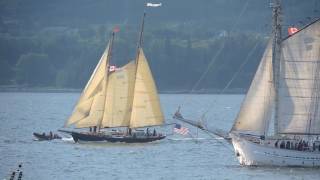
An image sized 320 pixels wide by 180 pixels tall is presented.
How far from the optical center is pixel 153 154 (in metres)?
122

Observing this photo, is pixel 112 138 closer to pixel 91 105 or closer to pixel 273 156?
pixel 91 105

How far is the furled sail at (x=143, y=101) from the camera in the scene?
135 meters

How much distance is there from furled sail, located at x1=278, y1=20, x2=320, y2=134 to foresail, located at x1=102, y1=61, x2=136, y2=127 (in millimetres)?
29959

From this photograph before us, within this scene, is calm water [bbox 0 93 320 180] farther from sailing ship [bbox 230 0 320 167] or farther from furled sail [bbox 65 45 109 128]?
sailing ship [bbox 230 0 320 167]

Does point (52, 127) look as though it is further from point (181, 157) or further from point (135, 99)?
point (181, 157)

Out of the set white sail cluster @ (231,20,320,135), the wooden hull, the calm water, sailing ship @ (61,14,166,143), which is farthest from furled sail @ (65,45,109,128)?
the wooden hull

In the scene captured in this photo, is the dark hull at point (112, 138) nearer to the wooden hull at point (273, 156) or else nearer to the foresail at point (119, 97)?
the foresail at point (119, 97)

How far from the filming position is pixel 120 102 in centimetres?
13562

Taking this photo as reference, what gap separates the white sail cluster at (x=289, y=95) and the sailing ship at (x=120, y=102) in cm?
2733

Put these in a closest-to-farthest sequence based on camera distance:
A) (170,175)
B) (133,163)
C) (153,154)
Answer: (170,175) → (133,163) → (153,154)

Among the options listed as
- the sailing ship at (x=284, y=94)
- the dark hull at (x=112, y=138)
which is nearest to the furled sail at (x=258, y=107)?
the sailing ship at (x=284, y=94)

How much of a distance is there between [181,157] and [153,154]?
3.78 metres

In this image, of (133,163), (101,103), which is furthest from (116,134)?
(133,163)

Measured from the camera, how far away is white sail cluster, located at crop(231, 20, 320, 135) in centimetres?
10712
